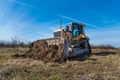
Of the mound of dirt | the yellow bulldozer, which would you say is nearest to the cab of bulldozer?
the yellow bulldozer

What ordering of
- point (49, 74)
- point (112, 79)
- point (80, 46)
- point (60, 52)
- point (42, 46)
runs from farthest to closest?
point (80, 46), point (42, 46), point (60, 52), point (49, 74), point (112, 79)

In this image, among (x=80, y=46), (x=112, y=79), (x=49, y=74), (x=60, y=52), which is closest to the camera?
(x=112, y=79)

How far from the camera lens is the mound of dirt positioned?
42.2 feet

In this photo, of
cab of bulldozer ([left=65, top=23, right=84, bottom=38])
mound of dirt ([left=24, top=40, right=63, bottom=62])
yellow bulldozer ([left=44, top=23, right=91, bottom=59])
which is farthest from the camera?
→ cab of bulldozer ([left=65, top=23, right=84, bottom=38])

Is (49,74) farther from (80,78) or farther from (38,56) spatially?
(38,56)

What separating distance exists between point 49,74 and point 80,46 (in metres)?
8.06

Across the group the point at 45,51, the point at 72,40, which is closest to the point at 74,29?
the point at 72,40

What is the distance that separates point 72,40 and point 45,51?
2.84m

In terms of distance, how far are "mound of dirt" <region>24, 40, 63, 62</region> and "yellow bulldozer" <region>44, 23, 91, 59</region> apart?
547 millimetres

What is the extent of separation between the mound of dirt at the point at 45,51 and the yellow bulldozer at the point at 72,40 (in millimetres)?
547

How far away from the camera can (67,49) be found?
13227 millimetres

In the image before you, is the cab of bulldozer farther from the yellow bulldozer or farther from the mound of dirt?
the mound of dirt

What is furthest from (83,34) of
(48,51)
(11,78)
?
(11,78)

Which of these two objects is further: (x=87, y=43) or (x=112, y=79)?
(x=87, y=43)
